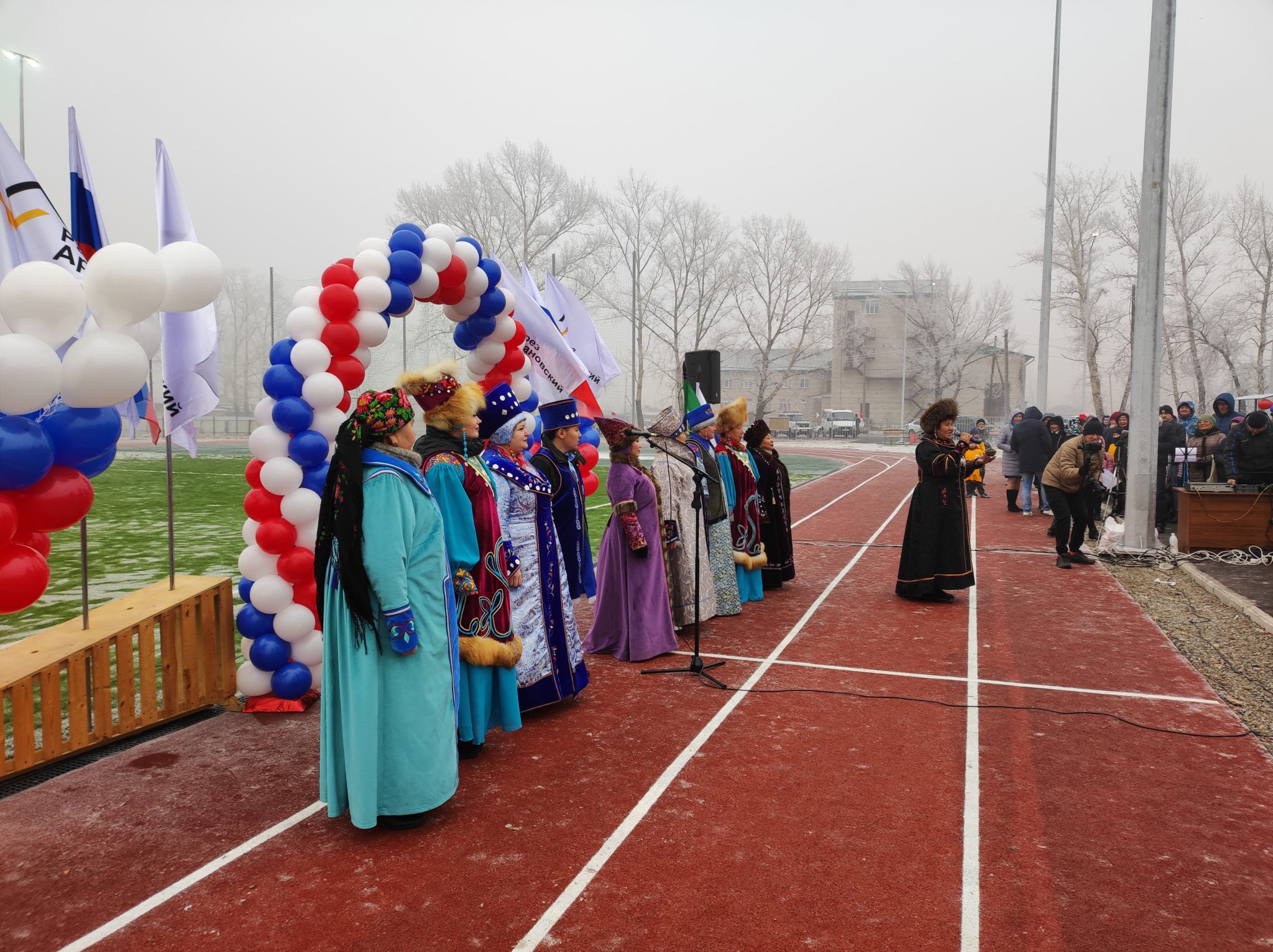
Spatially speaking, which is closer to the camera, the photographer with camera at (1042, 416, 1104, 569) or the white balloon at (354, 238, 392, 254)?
the white balloon at (354, 238, 392, 254)

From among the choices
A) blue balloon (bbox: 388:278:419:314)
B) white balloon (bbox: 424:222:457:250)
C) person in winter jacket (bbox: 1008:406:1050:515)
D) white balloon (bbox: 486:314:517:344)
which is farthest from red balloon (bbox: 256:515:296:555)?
person in winter jacket (bbox: 1008:406:1050:515)

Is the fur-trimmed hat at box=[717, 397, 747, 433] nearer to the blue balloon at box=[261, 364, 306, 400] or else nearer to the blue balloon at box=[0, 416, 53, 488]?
the blue balloon at box=[261, 364, 306, 400]

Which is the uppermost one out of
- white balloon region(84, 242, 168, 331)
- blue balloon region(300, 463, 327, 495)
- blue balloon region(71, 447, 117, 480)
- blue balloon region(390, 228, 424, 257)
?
blue balloon region(390, 228, 424, 257)

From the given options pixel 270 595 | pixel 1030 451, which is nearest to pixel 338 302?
pixel 270 595

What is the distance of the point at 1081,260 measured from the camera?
42.2m

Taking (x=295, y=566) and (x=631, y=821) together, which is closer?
(x=631, y=821)

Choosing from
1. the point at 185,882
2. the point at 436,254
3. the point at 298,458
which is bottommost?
the point at 185,882

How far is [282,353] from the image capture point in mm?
5387

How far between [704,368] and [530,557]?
597 centimetres

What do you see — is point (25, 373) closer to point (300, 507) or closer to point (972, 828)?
point (300, 507)

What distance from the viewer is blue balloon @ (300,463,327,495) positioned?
5.38 metres

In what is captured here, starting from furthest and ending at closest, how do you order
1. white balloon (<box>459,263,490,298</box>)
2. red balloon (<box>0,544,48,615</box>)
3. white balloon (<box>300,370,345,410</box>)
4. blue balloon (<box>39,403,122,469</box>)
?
1. white balloon (<box>459,263,490,298</box>)
2. white balloon (<box>300,370,345,410</box>)
3. blue balloon (<box>39,403,122,469</box>)
4. red balloon (<box>0,544,48,615</box>)

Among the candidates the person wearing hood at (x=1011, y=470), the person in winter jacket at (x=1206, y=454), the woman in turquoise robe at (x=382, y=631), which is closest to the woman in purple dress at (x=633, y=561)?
the woman in turquoise robe at (x=382, y=631)

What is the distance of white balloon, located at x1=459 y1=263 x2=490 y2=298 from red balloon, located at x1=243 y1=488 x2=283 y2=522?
2536 millimetres
